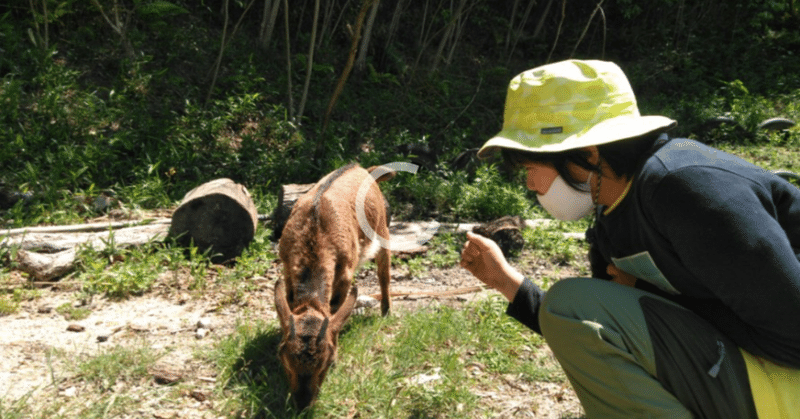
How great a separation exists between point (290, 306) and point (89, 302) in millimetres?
2204

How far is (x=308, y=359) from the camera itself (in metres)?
3.72

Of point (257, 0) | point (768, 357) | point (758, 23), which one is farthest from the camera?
point (758, 23)

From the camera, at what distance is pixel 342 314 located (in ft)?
13.5

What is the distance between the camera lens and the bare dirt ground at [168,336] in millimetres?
3879

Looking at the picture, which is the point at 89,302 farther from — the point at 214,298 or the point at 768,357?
the point at 768,357

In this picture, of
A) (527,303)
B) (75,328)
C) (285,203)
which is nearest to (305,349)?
(527,303)

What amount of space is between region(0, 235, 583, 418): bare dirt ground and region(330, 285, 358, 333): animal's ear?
86 centimetres

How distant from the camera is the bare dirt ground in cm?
388

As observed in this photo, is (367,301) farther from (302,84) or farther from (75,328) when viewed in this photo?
(302,84)

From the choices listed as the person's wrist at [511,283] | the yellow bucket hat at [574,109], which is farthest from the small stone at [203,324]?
the yellow bucket hat at [574,109]

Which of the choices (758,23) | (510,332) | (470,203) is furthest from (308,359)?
(758,23)

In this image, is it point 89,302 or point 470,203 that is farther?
point 470,203

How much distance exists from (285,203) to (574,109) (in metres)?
4.27

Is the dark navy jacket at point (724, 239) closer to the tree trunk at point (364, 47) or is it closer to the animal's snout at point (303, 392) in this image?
the animal's snout at point (303, 392)
